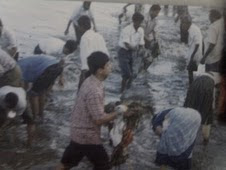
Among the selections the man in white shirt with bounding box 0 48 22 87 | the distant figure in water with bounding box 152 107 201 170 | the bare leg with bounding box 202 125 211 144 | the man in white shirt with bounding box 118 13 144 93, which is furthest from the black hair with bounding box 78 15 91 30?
the bare leg with bounding box 202 125 211 144

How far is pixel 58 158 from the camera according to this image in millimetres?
2762

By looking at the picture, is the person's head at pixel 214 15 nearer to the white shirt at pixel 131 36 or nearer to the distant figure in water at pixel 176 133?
the white shirt at pixel 131 36

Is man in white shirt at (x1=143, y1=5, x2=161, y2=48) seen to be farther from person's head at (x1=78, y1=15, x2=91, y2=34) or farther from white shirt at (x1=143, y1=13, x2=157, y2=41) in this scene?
person's head at (x1=78, y1=15, x2=91, y2=34)

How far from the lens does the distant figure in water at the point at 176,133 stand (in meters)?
2.85

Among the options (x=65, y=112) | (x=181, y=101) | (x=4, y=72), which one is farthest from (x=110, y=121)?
(x=4, y=72)

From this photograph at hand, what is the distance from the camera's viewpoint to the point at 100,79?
8.91 feet

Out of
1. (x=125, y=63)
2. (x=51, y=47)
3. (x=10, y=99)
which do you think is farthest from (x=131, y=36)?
(x=10, y=99)

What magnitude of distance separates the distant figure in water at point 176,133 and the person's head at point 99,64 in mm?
435

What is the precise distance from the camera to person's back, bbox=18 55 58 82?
107 inches

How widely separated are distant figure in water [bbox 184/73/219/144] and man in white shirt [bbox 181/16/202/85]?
0.06 m

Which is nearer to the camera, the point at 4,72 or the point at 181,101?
the point at 4,72

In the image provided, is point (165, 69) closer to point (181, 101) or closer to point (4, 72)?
point (181, 101)

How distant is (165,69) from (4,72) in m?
0.97

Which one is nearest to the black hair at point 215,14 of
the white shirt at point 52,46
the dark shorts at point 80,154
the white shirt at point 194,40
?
the white shirt at point 194,40
